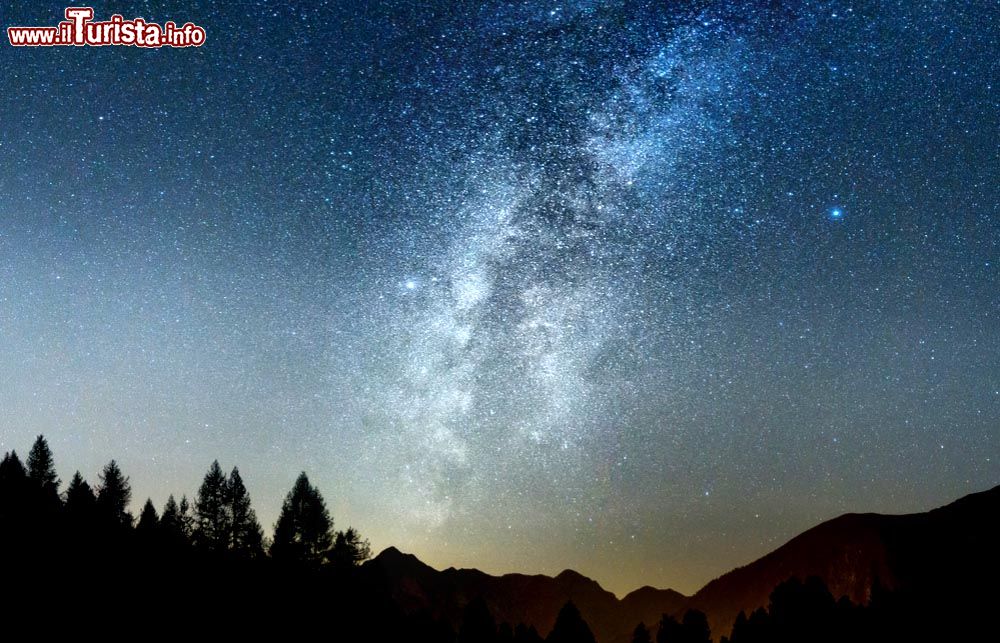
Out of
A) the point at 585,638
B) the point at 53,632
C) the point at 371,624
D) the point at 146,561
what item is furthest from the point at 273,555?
the point at 585,638

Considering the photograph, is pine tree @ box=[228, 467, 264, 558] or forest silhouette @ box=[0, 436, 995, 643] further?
pine tree @ box=[228, 467, 264, 558]

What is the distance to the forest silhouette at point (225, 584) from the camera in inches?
1460

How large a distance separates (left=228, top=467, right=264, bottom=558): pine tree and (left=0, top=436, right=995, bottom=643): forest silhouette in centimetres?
13

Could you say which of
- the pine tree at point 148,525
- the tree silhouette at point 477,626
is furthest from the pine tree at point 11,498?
the tree silhouette at point 477,626

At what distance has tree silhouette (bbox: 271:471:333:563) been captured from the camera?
62.6m

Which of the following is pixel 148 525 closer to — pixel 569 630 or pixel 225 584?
pixel 225 584

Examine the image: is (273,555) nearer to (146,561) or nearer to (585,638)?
(146,561)

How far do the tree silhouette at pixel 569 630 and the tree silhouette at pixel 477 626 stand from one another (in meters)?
6.50

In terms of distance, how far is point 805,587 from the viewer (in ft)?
267

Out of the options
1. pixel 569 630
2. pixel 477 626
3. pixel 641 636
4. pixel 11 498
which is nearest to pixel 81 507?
pixel 11 498

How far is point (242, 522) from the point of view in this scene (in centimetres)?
6719

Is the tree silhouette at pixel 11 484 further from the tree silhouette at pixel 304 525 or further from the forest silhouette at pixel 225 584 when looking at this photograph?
the tree silhouette at pixel 304 525

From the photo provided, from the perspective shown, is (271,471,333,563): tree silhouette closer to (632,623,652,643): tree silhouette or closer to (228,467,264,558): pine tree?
(228,467,264,558): pine tree

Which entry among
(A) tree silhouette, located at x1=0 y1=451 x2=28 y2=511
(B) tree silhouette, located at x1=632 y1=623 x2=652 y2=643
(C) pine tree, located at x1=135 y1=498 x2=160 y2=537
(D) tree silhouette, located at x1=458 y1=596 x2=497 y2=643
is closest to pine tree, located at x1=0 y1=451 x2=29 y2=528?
(A) tree silhouette, located at x1=0 y1=451 x2=28 y2=511
